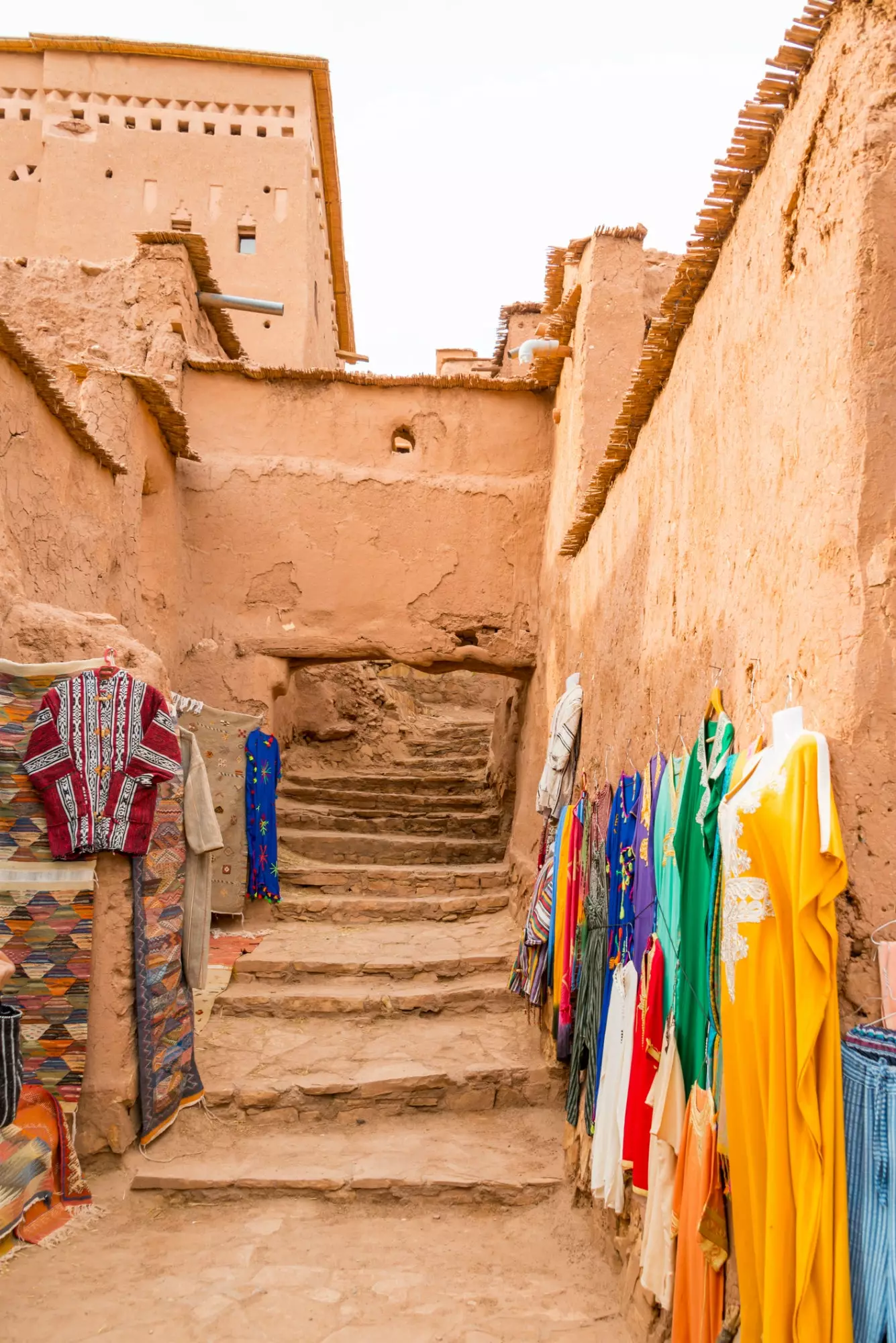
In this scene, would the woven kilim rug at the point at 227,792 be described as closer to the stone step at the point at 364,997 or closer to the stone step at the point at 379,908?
the stone step at the point at 379,908

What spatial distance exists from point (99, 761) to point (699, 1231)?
311 centimetres

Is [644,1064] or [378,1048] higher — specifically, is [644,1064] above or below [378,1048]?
above

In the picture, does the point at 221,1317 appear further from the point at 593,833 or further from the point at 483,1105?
the point at 593,833

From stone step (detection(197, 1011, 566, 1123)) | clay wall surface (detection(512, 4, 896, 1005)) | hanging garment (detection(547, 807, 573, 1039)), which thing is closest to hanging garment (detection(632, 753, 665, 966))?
clay wall surface (detection(512, 4, 896, 1005))

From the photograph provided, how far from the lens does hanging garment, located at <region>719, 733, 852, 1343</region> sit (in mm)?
1811

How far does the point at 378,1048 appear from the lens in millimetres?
5664

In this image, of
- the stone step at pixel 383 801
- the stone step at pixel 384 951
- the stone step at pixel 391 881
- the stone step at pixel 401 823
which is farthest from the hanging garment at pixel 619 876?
the stone step at pixel 383 801

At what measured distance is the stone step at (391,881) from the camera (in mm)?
8531

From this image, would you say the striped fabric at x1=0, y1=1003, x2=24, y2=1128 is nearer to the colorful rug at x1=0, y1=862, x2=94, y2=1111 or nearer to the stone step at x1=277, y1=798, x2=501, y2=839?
the colorful rug at x1=0, y1=862, x2=94, y2=1111

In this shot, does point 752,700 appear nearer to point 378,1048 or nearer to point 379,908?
point 378,1048

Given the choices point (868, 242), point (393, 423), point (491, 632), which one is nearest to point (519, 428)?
point (393, 423)

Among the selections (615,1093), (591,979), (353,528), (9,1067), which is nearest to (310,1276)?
(615,1093)

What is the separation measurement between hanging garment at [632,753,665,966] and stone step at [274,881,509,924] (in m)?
4.85

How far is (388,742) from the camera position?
1297 centimetres
